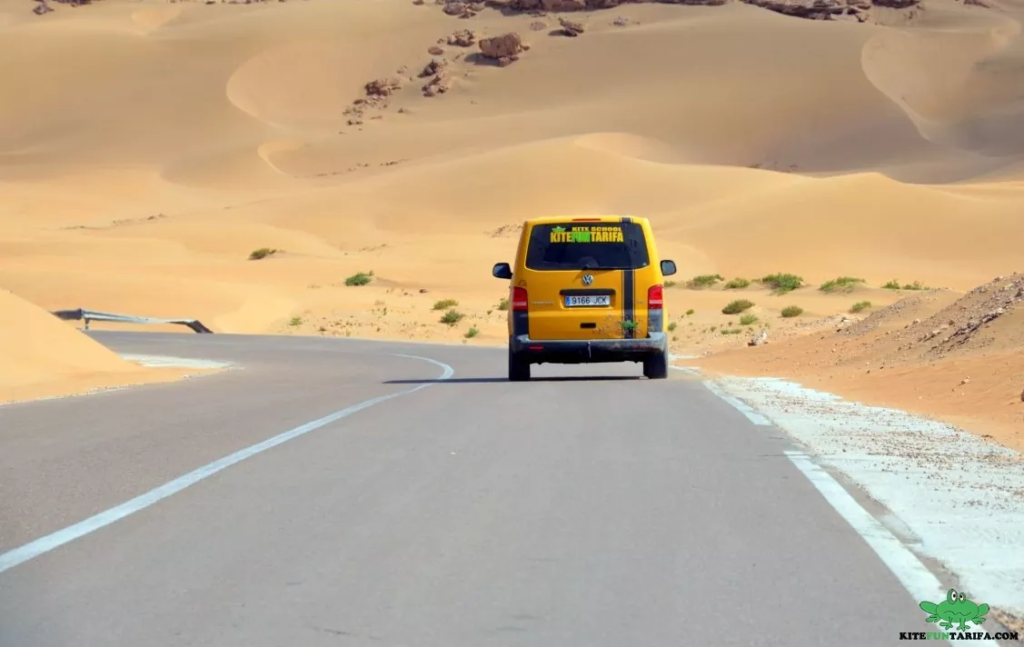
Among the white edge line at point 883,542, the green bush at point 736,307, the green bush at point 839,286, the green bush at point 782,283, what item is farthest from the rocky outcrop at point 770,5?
the white edge line at point 883,542

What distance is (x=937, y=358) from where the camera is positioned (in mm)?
23719

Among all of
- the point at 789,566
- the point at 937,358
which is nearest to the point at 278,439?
the point at 789,566

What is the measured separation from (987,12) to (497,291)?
128 metres

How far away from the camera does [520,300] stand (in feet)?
68.2

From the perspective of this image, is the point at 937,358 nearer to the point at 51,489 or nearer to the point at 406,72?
the point at 51,489

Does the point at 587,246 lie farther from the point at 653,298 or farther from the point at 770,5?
the point at 770,5

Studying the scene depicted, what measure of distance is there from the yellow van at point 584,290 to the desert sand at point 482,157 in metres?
2.96

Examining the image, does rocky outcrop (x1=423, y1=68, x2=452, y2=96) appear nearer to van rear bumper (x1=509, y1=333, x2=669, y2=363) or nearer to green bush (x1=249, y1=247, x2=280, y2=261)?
green bush (x1=249, y1=247, x2=280, y2=261)

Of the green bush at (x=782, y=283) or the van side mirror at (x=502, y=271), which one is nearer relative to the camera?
the van side mirror at (x=502, y=271)

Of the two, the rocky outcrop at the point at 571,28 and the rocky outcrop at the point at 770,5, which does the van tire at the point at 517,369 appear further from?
the rocky outcrop at the point at 770,5

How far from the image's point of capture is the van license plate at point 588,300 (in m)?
20.8

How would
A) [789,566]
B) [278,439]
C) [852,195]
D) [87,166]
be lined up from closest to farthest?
[789,566], [278,439], [852,195], [87,166]

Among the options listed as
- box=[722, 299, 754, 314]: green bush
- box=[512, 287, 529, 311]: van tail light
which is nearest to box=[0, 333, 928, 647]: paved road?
box=[512, 287, 529, 311]: van tail light

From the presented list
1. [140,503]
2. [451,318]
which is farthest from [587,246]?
[451,318]
